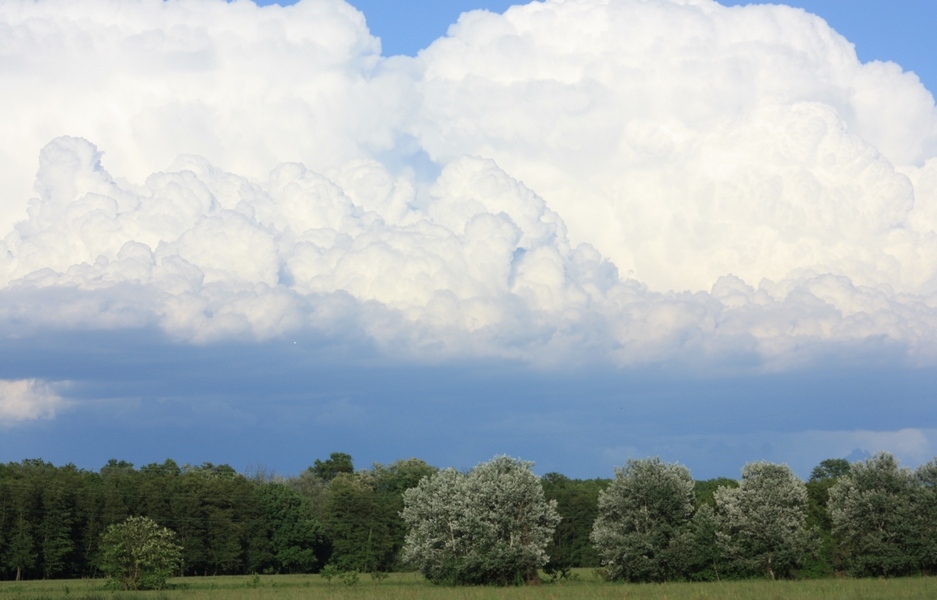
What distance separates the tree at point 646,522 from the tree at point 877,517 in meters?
10.2

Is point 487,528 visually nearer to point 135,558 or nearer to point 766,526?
point 766,526

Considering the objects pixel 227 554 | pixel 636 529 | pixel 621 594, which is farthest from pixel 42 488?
pixel 621 594

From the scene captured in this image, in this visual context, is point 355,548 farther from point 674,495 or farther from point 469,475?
point 674,495

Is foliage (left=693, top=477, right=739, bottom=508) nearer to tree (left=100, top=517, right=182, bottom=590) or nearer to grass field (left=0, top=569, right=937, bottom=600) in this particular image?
grass field (left=0, top=569, right=937, bottom=600)

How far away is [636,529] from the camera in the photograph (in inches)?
2874

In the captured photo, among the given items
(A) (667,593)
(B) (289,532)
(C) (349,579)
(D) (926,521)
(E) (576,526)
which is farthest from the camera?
(B) (289,532)

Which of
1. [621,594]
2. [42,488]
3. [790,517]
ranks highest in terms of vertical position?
[42,488]

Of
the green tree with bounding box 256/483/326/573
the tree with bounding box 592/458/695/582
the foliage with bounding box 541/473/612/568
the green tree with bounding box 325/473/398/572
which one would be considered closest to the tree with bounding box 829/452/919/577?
the tree with bounding box 592/458/695/582

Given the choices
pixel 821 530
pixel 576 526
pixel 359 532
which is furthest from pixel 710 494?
pixel 359 532

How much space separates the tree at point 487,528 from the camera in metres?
72.4

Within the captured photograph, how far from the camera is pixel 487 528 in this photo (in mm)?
72812

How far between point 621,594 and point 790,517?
20.5 metres

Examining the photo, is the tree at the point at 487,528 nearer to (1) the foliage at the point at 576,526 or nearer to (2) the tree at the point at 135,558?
(2) the tree at the point at 135,558

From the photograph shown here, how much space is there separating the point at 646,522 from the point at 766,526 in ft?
26.2
